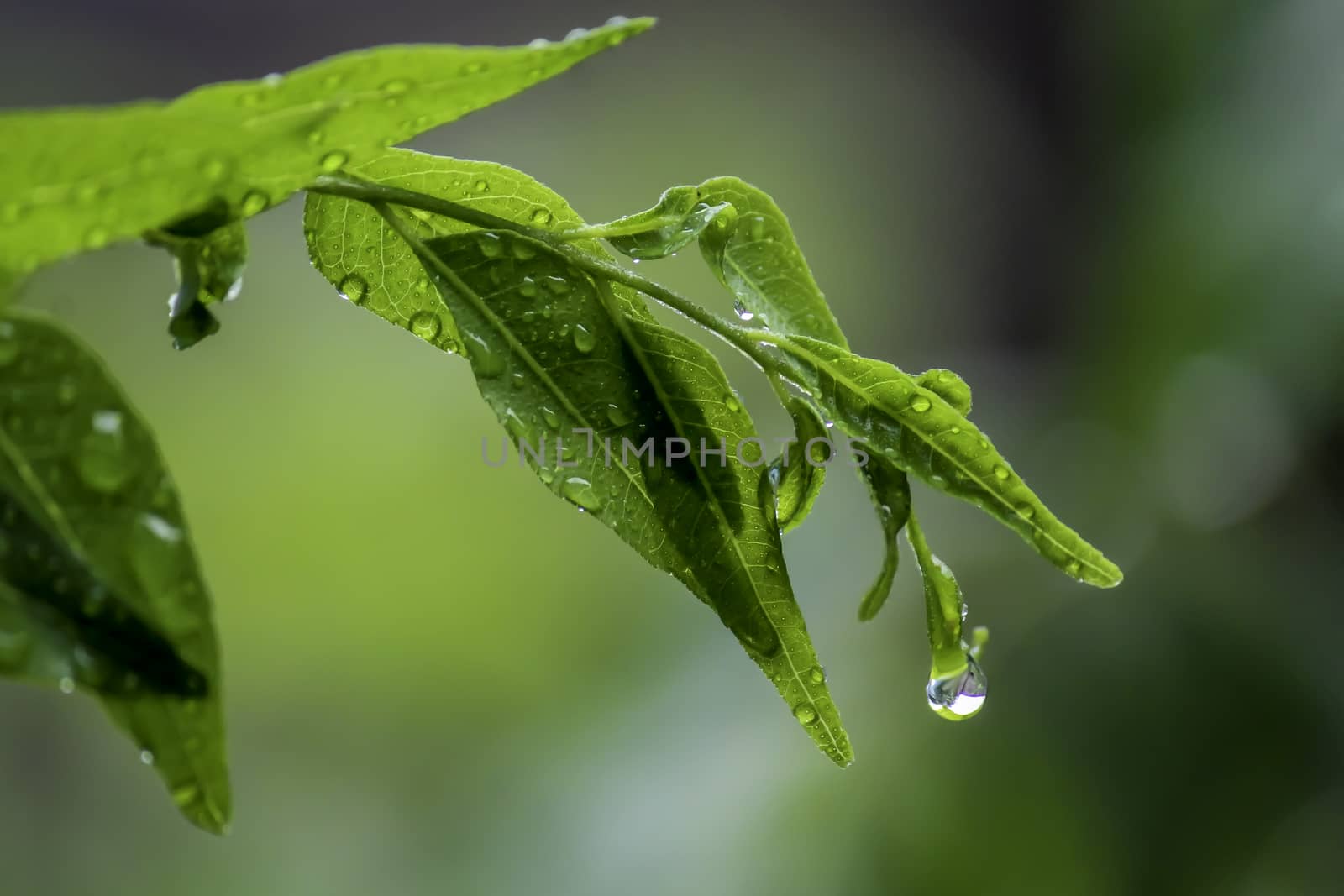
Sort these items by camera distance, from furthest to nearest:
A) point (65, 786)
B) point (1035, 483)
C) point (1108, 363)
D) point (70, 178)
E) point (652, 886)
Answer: point (1108, 363) < point (1035, 483) < point (65, 786) < point (652, 886) < point (70, 178)

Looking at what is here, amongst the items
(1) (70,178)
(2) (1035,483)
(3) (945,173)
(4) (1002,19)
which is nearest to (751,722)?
(2) (1035,483)

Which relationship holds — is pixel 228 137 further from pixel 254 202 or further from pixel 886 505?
pixel 886 505

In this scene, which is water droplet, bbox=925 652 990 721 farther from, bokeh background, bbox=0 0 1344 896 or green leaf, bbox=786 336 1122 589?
bokeh background, bbox=0 0 1344 896

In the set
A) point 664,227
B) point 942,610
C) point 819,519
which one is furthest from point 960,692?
point 819,519

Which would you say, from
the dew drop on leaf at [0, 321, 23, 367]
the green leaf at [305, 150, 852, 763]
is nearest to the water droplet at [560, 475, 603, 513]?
the green leaf at [305, 150, 852, 763]

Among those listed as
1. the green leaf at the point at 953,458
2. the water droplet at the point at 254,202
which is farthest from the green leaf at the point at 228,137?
the green leaf at the point at 953,458

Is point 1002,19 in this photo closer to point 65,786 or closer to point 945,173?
point 945,173
